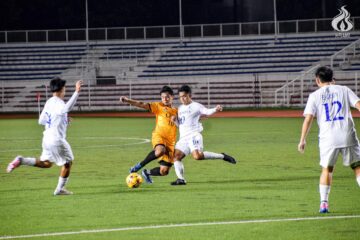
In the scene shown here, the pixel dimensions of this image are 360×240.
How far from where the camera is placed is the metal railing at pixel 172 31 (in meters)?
57.5

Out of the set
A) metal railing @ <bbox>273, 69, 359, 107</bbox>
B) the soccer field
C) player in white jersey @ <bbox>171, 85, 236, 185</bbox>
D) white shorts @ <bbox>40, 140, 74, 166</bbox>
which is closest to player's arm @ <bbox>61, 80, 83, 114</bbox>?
white shorts @ <bbox>40, 140, 74, 166</bbox>

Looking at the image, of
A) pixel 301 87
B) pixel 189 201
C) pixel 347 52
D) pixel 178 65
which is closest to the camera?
pixel 189 201

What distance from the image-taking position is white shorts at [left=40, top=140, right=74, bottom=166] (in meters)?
13.9

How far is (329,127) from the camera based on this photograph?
11344 mm

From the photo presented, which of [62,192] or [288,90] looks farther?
[288,90]

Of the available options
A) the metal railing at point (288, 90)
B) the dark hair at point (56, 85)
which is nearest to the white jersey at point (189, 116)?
the dark hair at point (56, 85)

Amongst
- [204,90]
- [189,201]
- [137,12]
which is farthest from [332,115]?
[137,12]

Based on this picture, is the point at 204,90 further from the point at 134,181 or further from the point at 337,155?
the point at 337,155

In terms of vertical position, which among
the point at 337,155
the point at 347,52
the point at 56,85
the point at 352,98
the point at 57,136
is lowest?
the point at 337,155

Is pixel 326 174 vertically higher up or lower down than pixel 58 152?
lower down

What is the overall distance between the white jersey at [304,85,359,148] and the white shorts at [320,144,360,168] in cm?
7

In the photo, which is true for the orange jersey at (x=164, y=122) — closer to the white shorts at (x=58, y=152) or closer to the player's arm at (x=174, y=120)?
the player's arm at (x=174, y=120)

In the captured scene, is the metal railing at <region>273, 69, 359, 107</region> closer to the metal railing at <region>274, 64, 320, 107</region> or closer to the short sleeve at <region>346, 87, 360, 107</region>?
the metal railing at <region>274, 64, 320, 107</region>

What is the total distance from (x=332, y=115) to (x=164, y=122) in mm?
4842
